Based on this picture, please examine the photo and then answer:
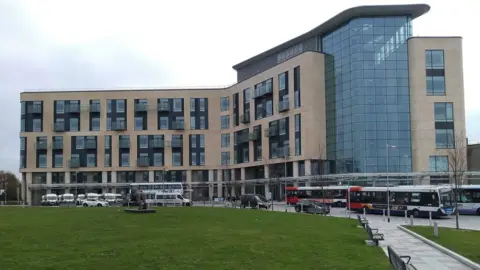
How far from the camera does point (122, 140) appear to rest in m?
104

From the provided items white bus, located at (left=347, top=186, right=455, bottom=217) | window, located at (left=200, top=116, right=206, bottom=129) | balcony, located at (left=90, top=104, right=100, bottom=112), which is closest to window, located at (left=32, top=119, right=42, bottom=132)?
balcony, located at (left=90, top=104, right=100, bottom=112)

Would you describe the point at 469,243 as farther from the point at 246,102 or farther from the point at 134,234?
the point at 246,102

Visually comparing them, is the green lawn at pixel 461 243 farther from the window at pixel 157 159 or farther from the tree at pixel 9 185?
the tree at pixel 9 185

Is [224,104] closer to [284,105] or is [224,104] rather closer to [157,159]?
[157,159]

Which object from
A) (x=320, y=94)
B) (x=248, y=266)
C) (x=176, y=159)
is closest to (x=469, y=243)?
(x=248, y=266)

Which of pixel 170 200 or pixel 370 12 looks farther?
pixel 170 200

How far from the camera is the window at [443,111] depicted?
72.0 meters

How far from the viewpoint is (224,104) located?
10481 centimetres

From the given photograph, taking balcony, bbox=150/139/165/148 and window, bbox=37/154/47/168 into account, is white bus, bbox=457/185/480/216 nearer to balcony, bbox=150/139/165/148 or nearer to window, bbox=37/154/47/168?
balcony, bbox=150/139/165/148

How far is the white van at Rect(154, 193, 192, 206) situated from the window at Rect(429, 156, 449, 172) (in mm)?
→ 35756

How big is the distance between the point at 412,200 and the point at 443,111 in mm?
28347

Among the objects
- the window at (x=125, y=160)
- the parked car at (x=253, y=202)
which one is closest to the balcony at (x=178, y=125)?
the window at (x=125, y=160)

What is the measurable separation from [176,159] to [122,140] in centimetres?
1145

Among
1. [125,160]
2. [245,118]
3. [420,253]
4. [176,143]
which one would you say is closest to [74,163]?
[125,160]
